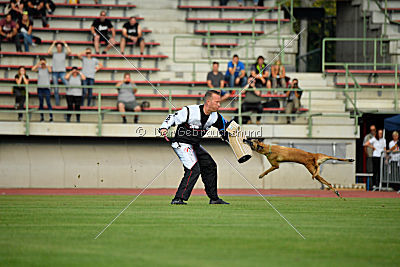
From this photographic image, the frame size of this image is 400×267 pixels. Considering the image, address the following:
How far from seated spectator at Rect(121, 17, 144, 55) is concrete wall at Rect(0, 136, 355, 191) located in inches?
185

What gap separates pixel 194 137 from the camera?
1352cm

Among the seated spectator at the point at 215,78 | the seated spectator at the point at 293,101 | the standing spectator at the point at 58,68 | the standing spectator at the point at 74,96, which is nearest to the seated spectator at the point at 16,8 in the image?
the standing spectator at the point at 58,68

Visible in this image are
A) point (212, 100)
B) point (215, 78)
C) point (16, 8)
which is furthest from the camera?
point (16, 8)

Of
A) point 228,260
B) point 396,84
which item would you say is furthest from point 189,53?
point 228,260

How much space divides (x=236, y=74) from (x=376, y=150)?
5.16 metres

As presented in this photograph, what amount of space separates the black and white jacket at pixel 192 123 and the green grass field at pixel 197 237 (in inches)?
52.0

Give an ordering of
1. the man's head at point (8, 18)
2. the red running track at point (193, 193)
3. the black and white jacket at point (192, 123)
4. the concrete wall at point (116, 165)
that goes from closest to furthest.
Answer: the black and white jacket at point (192, 123) < the red running track at point (193, 193) < the concrete wall at point (116, 165) < the man's head at point (8, 18)

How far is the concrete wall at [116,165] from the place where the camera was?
23.9 meters

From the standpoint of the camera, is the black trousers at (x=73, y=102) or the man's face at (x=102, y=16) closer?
the black trousers at (x=73, y=102)

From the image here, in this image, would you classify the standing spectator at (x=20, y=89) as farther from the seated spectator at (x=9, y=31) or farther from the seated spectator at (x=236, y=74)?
the seated spectator at (x=236, y=74)

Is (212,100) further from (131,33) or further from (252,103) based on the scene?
(131,33)

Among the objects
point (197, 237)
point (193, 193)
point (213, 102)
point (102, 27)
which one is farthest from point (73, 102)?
point (197, 237)

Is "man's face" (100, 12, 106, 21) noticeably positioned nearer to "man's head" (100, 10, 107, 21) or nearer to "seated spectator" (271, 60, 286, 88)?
"man's head" (100, 10, 107, 21)

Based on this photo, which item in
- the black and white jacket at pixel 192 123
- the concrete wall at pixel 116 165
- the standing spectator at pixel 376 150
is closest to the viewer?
the black and white jacket at pixel 192 123
